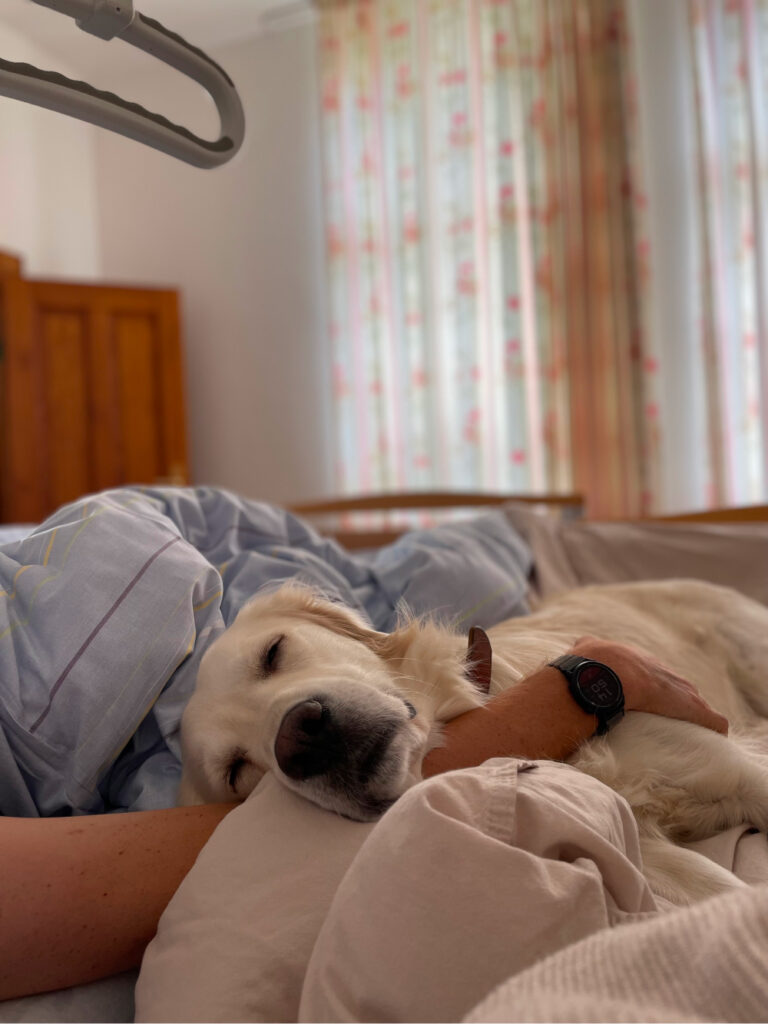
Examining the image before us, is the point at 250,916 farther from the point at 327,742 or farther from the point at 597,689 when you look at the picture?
the point at 597,689

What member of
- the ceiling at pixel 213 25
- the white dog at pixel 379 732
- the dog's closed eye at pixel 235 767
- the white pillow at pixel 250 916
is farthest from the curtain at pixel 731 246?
the white pillow at pixel 250 916

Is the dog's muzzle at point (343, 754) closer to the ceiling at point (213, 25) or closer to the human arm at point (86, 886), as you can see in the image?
the human arm at point (86, 886)

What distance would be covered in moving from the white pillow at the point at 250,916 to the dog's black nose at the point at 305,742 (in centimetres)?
3

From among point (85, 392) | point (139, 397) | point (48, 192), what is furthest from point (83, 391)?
point (48, 192)

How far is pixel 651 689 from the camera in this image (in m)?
1.08

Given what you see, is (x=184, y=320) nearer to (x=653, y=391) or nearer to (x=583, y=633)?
(x=653, y=391)

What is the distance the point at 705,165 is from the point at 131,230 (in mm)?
3434

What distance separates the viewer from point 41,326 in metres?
4.57

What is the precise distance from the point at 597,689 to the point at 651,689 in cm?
10

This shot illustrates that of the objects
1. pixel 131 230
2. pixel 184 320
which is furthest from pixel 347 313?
pixel 131 230

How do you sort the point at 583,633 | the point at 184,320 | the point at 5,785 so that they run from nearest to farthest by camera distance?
1. the point at 5,785
2. the point at 583,633
3. the point at 184,320

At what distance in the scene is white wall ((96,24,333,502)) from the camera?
15.9ft

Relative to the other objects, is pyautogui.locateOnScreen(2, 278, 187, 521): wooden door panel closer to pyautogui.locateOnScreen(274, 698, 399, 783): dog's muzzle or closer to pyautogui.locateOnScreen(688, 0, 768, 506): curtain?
pyautogui.locateOnScreen(688, 0, 768, 506): curtain

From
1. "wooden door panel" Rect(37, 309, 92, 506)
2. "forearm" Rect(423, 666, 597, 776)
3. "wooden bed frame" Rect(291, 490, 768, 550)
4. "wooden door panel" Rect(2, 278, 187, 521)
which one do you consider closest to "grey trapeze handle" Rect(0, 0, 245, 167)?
"forearm" Rect(423, 666, 597, 776)
